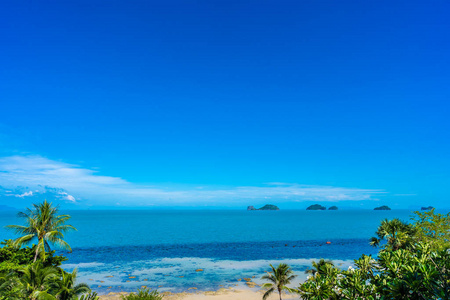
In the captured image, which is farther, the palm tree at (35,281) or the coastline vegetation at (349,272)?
the palm tree at (35,281)

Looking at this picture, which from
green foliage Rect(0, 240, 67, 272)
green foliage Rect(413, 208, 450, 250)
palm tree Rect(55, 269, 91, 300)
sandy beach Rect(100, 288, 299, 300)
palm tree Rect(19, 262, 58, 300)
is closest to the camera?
palm tree Rect(19, 262, 58, 300)

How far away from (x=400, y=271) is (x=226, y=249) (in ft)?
309

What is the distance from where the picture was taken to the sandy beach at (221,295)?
164 feet

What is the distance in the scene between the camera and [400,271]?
1557 centimetres

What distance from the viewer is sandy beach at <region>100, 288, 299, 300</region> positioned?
49844 mm

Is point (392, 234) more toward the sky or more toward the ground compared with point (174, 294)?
more toward the sky

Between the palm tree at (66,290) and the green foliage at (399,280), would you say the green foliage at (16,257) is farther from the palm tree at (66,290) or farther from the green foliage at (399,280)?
the green foliage at (399,280)

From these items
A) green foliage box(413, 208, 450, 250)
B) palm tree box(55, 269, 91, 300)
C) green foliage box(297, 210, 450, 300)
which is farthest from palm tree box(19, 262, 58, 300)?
green foliage box(413, 208, 450, 250)

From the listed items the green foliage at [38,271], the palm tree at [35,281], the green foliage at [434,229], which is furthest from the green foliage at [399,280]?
the palm tree at [35,281]

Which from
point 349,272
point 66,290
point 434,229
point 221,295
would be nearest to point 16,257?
point 66,290

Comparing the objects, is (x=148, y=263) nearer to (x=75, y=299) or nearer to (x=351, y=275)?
(x=75, y=299)

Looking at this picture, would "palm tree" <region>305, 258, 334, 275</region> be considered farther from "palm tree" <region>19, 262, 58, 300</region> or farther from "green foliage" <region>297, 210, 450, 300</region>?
"palm tree" <region>19, 262, 58, 300</region>

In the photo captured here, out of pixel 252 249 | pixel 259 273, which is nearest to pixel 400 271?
pixel 259 273

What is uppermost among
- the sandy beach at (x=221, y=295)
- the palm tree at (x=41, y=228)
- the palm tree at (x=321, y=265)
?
the palm tree at (x=41, y=228)
